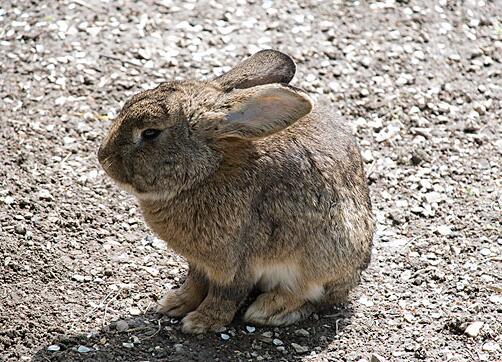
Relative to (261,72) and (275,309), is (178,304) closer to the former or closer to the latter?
(275,309)

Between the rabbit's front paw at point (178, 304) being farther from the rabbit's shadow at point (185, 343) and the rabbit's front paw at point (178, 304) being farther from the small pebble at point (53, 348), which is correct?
the small pebble at point (53, 348)

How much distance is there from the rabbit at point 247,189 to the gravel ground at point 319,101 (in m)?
0.24

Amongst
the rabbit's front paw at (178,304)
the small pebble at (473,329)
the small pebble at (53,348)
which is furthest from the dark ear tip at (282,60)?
the small pebble at (53,348)

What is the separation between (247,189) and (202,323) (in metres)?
0.88

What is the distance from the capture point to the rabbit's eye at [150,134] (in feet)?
18.3

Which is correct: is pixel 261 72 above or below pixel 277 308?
above

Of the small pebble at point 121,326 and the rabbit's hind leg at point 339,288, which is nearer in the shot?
the small pebble at point 121,326

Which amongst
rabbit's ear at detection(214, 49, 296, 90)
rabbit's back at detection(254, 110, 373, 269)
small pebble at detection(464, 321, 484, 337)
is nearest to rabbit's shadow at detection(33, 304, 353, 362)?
rabbit's back at detection(254, 110, 373, 269)

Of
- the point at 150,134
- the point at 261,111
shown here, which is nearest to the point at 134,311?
the point at 150,134

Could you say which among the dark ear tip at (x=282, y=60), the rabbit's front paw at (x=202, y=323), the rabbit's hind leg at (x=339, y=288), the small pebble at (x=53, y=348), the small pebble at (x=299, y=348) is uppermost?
the dark ear tip at (x=282, y=60)

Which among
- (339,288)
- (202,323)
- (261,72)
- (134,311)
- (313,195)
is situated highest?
(261,72)

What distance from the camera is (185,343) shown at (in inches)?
233

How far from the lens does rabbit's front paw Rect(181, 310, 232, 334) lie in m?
5.96

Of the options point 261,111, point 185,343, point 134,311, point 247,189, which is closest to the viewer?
point 261,111
